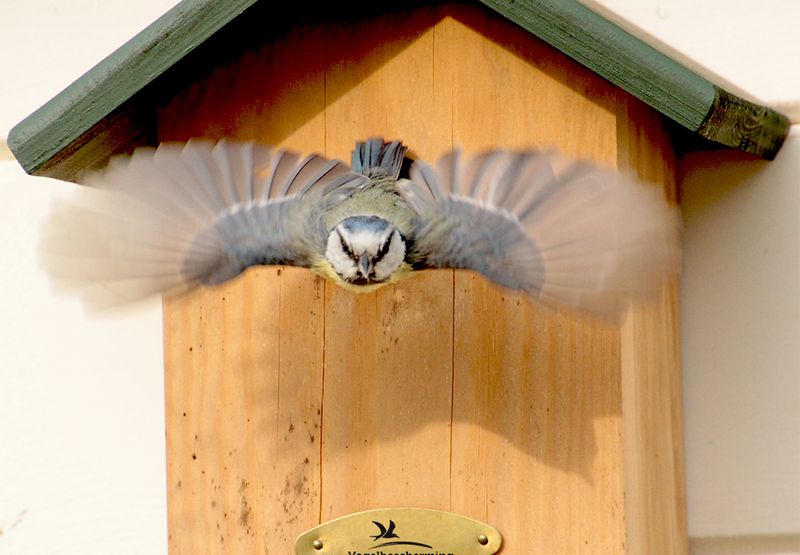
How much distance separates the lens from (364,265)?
1.91 m

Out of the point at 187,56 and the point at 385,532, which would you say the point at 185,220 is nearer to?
the point at 187,56

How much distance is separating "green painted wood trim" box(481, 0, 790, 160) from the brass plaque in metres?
0.61

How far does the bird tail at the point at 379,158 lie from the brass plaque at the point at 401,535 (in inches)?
18.1

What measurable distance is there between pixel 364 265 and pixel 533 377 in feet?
0.91

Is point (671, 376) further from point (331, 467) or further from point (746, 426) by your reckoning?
point (331, 467)

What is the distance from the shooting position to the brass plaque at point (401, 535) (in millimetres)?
1862

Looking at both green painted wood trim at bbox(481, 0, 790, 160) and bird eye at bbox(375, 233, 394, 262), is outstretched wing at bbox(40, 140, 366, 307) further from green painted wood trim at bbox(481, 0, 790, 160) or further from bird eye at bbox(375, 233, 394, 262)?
green painted wood trim at bbox(481, 0, 790, 160)

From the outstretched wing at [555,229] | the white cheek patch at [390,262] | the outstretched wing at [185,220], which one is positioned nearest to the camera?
the outstretched wing at [555,229]

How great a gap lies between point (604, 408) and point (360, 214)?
44cm

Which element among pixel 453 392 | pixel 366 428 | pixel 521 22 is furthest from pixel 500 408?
pixel 521 22

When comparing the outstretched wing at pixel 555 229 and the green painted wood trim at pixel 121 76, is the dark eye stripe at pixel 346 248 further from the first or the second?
the green painted wood trim at pixel 121 76

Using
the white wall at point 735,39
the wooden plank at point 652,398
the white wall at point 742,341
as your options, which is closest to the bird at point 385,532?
the wooden plank at point 652,398

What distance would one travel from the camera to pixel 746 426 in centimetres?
220

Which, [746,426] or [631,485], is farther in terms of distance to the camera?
[746,426]
